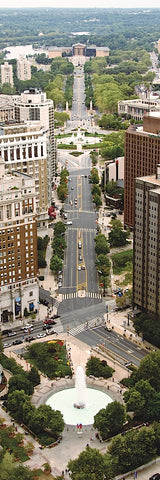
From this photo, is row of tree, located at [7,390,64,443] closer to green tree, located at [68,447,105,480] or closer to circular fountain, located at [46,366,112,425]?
circular fountain, located at [46,366,112,425]

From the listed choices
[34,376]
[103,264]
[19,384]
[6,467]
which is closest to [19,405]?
[19,384]

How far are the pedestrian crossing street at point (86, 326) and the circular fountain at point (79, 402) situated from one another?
71.2ft

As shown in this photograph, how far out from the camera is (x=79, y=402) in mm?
105250

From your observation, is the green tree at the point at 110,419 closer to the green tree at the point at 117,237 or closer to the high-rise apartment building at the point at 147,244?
the high-rise apartment building at the point at 147,244

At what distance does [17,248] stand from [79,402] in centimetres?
3579

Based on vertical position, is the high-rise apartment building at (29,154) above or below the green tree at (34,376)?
above

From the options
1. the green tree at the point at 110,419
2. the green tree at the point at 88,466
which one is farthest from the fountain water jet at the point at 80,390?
the green tree at the point at 88,466

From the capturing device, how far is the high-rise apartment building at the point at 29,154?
169000mm

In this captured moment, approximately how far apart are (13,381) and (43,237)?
248 ft

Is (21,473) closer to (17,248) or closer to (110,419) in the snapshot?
(110,419)

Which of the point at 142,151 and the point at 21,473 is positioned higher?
the point at 142,151

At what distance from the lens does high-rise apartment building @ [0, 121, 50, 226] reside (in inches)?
6654

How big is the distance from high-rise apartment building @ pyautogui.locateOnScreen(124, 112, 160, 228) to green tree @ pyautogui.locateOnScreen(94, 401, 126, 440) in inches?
3170

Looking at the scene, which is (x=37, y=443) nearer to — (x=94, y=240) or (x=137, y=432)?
(x=137, y=432)
